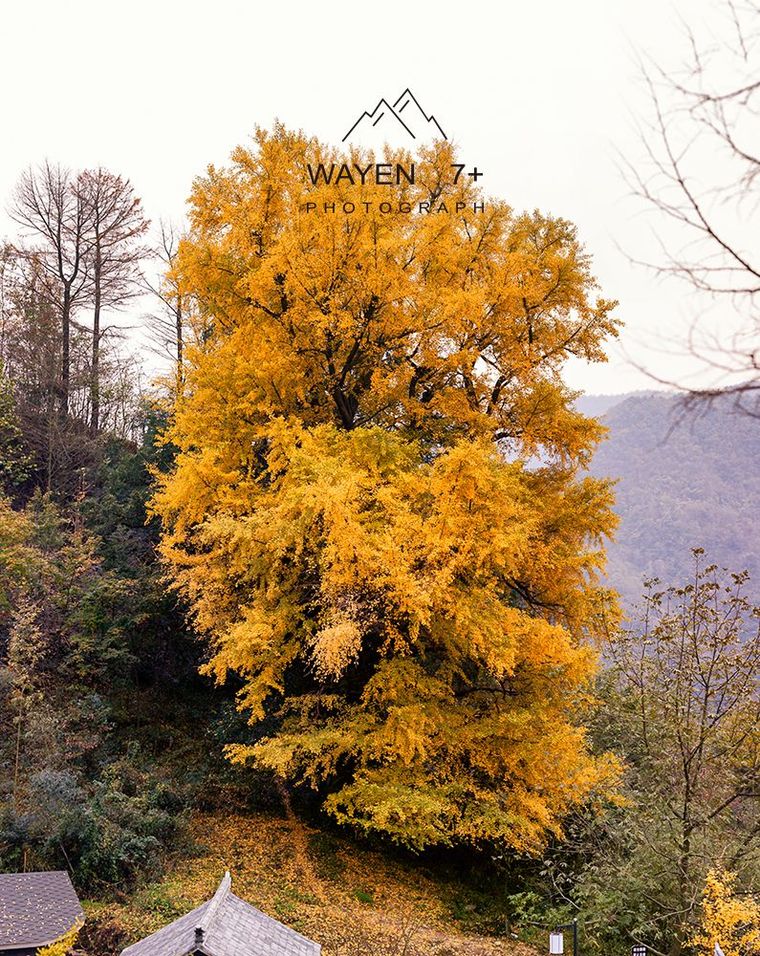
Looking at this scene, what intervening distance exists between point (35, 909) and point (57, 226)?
17.7 metres

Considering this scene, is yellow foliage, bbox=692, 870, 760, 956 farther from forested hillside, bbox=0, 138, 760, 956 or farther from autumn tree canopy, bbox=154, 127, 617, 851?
autumn tree canopy, bbox=154, 127, 617, 851

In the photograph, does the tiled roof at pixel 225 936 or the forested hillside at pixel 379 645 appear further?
the forested hillside at pixel 379 645

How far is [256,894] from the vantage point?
10.0 meters

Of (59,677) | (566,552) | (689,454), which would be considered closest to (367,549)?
(566,552)

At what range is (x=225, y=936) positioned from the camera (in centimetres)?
648

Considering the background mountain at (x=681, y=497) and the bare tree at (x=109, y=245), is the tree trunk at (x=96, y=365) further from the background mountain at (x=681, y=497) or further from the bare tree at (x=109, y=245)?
the background mountain at (x=681, y=497)

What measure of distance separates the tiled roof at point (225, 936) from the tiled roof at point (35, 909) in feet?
2.99

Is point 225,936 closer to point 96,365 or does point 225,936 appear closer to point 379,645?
point 379,645

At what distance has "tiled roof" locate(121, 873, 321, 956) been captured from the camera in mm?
6246

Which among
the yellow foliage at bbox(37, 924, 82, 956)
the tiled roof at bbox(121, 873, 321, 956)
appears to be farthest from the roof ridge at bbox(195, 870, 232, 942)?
the yellow foliage at bbox(37, 924, 82, 956)

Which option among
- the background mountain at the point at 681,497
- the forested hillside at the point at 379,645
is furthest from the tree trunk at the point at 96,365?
the background mountain at the point at 681,497

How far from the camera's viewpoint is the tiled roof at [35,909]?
735 centimetres

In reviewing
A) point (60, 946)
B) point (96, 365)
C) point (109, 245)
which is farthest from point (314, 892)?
point (109, 245)

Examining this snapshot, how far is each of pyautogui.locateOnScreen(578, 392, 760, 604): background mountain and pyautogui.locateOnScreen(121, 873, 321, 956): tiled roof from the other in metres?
38.2
